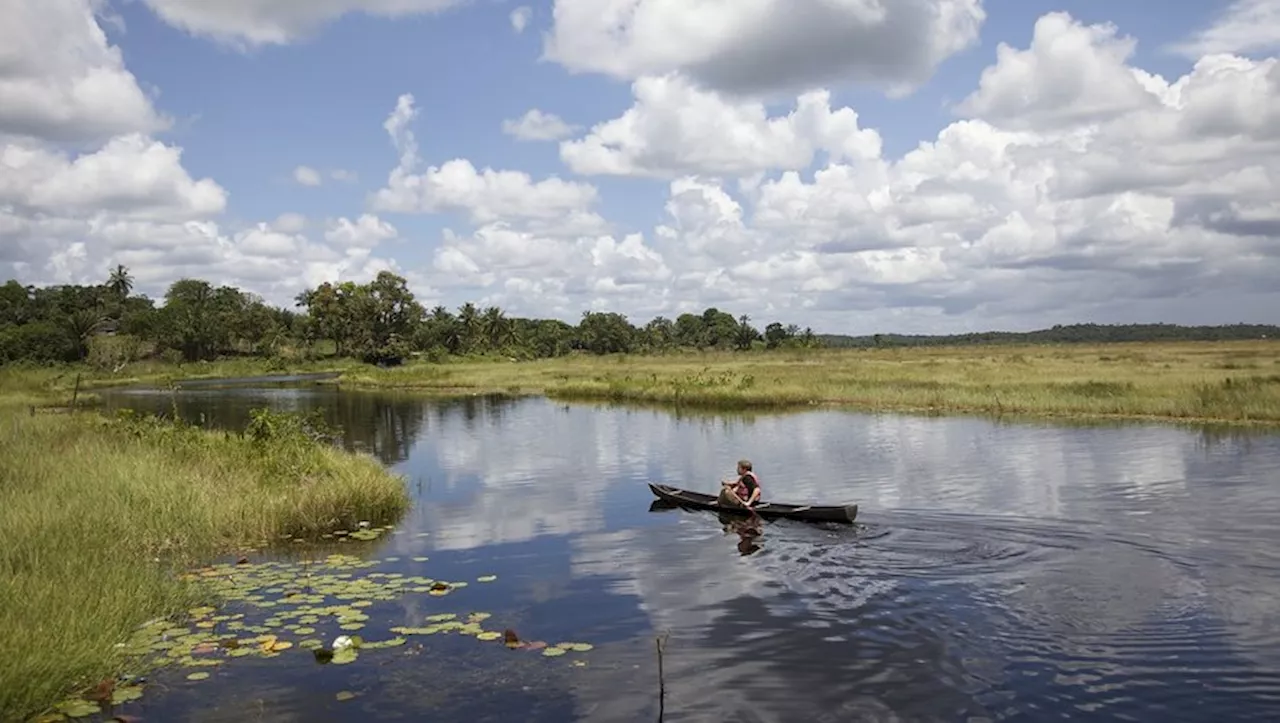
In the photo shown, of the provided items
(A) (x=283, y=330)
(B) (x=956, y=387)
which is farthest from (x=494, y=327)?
(B) (x=956, y=387)

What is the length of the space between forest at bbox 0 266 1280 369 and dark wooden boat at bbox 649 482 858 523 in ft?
342

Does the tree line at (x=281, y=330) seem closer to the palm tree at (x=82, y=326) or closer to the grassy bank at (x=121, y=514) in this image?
the palm tree at (x=82, y=326)

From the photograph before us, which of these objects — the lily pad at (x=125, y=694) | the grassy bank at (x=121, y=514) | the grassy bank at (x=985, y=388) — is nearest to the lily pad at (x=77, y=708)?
the grassy bank at (x=121, y=514)

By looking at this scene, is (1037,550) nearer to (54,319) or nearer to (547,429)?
(547,429)

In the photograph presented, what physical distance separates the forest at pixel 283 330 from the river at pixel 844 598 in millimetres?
100116

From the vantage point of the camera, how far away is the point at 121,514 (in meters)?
17.1

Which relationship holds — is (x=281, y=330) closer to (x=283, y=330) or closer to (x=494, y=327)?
(x=283, y=330)

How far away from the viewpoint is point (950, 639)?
1302 centimetres

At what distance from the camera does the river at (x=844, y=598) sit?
10859 millimetres

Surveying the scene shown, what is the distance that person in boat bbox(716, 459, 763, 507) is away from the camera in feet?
71.3

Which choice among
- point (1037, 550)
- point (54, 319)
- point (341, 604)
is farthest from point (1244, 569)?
point (54, 319)

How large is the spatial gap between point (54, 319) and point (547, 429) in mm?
110104

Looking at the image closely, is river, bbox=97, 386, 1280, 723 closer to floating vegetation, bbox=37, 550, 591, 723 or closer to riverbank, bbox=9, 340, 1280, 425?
floating vegetation, bbox=37, 550, 591, 723

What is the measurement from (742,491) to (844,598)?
282 inches
